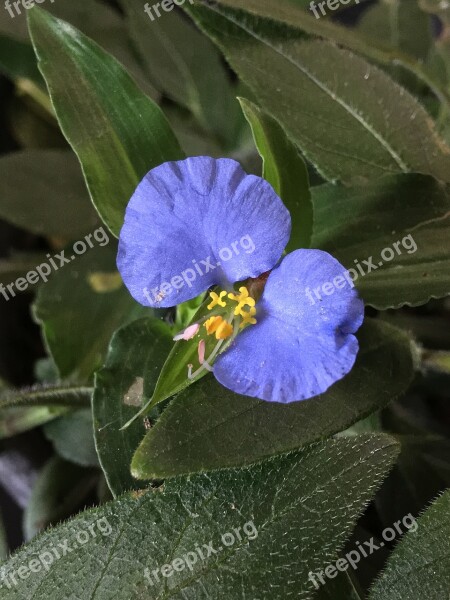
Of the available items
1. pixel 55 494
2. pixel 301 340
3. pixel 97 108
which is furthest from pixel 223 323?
pixel 55 494

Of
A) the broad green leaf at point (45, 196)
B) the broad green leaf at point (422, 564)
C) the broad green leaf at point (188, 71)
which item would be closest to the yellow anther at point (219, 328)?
the broad green leaf at point (422, 564)

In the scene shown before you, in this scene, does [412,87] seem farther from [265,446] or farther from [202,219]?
[265,446]

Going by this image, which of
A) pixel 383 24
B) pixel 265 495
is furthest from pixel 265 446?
pixel 383 24

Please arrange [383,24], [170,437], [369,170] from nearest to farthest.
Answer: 1. [170,437]
2. [369,170]
3. [383,24]

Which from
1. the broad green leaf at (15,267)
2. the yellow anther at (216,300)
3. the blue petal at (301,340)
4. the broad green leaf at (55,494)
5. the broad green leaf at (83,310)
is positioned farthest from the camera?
the broad green leaf at (15,267)

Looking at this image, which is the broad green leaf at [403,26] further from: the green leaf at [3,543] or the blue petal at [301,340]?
the green leaf at [3,543]

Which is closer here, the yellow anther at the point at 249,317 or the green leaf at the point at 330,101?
the yellow anther at the point at 249,317
